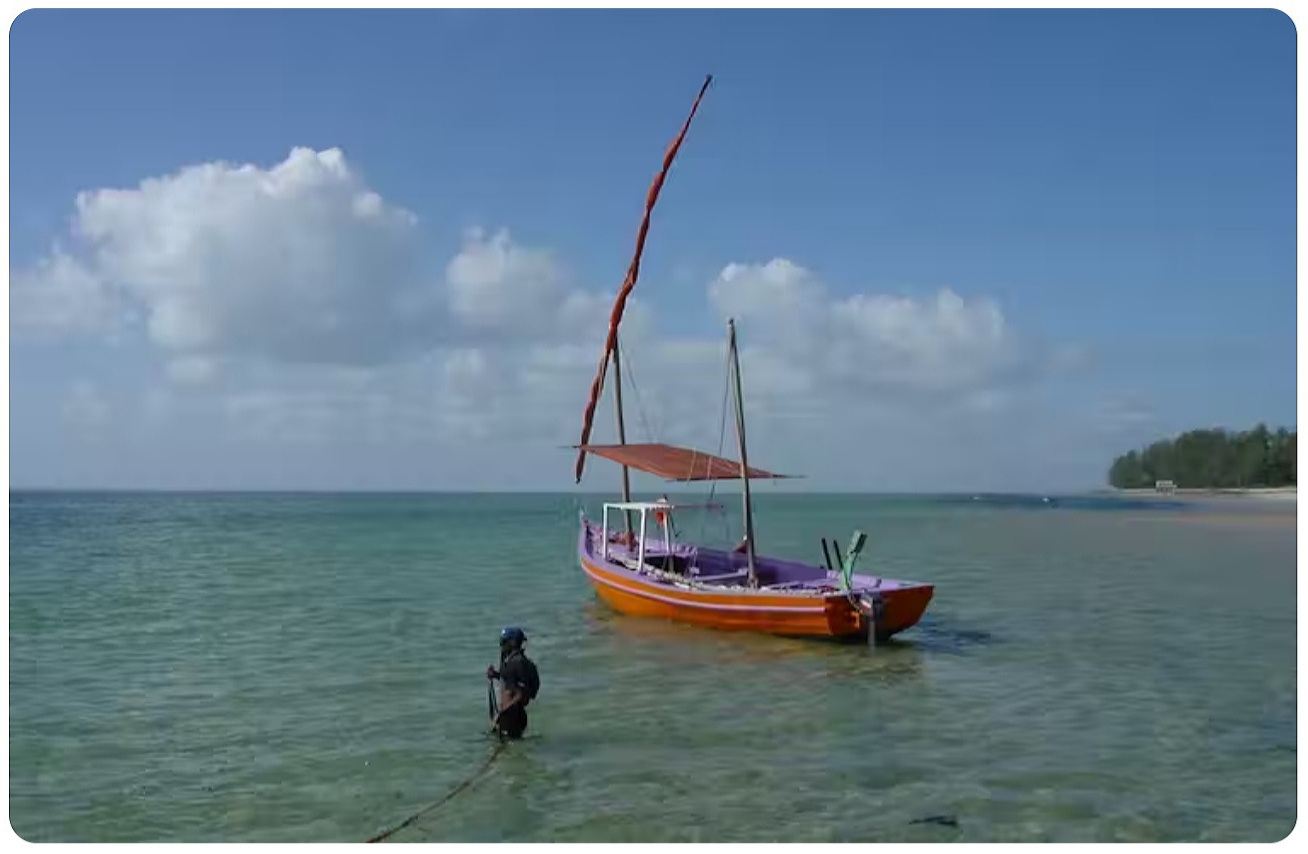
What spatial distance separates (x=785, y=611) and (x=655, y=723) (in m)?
7.41

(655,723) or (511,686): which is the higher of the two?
(511,686)

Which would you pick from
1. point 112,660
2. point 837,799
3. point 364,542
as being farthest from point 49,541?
point 837,799

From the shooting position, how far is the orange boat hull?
77.8 ft

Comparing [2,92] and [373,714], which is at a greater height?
[2,92]

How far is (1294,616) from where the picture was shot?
30297mm

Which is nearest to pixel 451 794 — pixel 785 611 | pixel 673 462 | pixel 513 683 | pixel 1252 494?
pixel 513 683

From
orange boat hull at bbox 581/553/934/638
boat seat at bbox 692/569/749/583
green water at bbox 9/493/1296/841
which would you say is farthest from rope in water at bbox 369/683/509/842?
boat seat at bbox 692/569/749/583

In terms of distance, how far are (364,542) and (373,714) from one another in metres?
63.3

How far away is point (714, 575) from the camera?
3072cm

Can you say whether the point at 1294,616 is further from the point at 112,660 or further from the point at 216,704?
the point at 112,660

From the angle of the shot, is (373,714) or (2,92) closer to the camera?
(2,92)

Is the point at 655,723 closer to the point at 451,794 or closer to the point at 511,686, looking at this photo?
the point at 511,686

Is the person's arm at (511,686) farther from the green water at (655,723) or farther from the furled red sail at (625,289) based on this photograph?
the furled red sail at (625,289)

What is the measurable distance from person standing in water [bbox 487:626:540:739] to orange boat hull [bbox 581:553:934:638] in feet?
29.8
